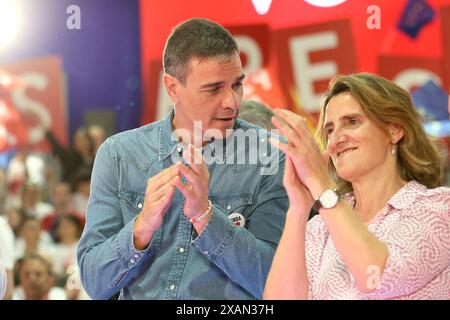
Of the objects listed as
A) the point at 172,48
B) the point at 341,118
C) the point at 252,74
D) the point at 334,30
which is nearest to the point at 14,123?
the point at 252,74

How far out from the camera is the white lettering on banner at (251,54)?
12.8ft

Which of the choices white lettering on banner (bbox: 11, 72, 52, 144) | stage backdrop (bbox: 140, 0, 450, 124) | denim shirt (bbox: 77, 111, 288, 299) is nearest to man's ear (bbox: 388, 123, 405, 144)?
denim shirt (bbox: 77, 111, 288, 299)

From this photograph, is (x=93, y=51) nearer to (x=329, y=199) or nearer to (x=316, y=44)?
(x=316, y=44)

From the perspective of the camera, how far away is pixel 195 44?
196cm

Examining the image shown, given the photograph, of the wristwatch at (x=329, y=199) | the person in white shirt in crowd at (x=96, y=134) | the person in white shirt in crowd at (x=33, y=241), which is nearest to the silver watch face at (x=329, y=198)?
the wristwatch at (x=329, y=199)

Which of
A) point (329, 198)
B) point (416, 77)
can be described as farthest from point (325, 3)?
point (329, 198)

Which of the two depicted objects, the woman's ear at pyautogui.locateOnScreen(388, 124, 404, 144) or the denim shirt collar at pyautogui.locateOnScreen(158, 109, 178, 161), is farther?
the denim shirt collar at pyautogui.locateOnScreen(158, 109, 178, 161)

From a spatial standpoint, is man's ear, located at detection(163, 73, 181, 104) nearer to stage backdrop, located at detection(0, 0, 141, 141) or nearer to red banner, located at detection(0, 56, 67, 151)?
stage backdrop, located at detection(0, 0, 141, 141)

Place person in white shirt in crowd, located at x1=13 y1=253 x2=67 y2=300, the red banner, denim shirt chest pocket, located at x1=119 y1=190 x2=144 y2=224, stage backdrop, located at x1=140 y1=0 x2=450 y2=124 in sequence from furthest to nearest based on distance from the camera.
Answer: the red banner < stage backdrop, located at x1=140 y1=0 x2=450 y2=124 < person in white shirt in crowd, located at x1=13 y1=253 x2=67 y2=300 < denim shirt chest pocket, located at x1=119 y1=190 x2=144 y2=224

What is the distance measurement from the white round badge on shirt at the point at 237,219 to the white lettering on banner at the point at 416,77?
2.23m

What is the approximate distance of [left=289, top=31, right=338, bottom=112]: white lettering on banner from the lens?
4051 millimetres

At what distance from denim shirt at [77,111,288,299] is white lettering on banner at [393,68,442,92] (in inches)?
84.3

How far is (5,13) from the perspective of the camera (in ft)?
12.9

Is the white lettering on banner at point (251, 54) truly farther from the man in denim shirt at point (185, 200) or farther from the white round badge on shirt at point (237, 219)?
the white round badge on shirt at point (237, 219)
